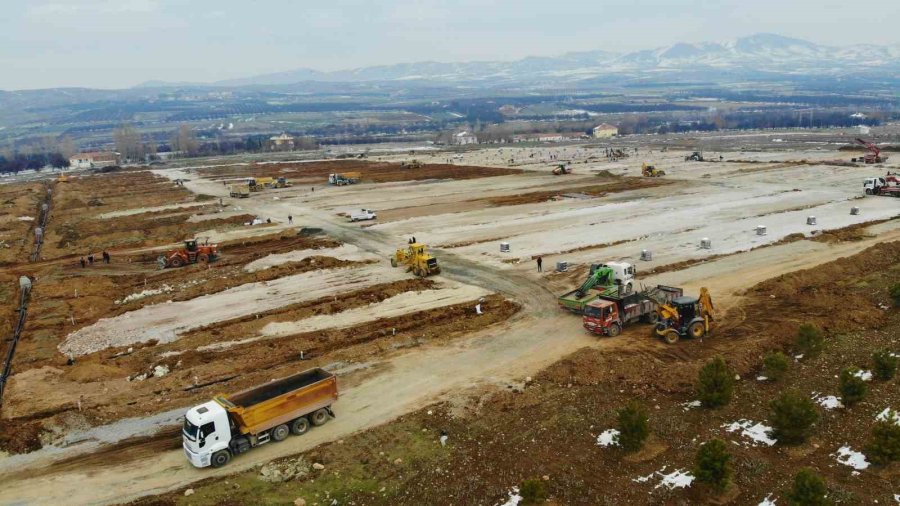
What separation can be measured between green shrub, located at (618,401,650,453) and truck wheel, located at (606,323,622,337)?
9355mm

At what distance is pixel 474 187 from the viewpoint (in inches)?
3305

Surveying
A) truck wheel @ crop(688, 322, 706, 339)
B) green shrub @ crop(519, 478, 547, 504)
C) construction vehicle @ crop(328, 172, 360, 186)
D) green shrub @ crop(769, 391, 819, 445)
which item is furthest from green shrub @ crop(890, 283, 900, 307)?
construction vehicle @ crop(328, 172, 360, 186)

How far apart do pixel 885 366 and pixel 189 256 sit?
44.4m

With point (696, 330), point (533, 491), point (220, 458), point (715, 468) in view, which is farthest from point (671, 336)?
point (220, 458)

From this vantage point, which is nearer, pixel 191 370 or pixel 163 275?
pixel 191 370

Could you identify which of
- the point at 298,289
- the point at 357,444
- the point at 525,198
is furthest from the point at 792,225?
the point at 357,444

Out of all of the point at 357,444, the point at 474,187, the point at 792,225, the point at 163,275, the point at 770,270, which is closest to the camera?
the point at 357,444

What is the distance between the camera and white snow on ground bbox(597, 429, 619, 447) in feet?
62.1

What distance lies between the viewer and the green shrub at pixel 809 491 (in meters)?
14.0

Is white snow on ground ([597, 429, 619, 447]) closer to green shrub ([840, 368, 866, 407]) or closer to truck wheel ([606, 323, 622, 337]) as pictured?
green shrub ([840, 368, 866, 407])

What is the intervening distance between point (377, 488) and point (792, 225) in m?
45.7

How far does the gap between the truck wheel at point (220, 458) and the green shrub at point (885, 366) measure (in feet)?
72.7

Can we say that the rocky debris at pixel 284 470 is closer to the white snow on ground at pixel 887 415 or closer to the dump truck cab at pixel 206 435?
the dump truck cab at pixel 206 435

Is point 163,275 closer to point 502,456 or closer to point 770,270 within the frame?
point 502,456
